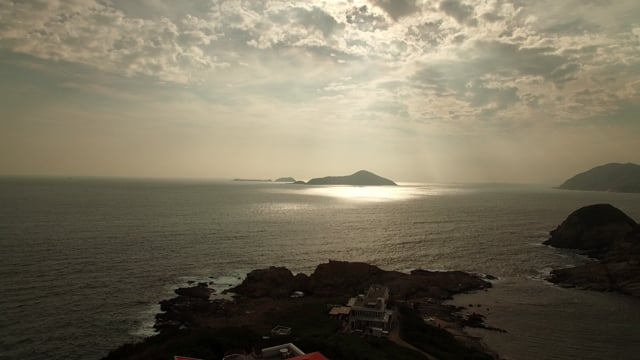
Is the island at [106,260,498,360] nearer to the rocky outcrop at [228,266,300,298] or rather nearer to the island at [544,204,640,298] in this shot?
the rocky outcrop at [228,266,300,298]

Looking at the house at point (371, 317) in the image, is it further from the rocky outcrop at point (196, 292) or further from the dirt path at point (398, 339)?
the rocky outcrop at point (196, 292)

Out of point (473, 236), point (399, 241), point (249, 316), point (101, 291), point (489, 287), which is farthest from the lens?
point (473, 236)

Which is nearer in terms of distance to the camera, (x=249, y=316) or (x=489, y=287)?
(x=249, y=316)

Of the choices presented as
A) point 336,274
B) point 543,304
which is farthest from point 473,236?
point 336,274

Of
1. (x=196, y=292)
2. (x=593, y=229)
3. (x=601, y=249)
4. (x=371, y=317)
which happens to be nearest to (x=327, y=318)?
(x=371, y=317)

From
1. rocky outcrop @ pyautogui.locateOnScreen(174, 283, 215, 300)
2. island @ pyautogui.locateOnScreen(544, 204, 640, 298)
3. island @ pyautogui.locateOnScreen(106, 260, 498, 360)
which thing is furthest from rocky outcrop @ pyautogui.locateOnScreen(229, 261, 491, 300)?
island @ pyautogui.locateOnScreen(544, 204, 640, 298)

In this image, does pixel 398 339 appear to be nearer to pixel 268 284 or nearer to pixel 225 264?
pixel 268 284

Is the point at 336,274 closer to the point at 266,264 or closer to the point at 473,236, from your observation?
the point at 266,264
